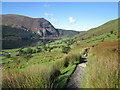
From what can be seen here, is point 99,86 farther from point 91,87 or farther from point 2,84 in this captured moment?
point 2,84

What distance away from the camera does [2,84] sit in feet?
10.4

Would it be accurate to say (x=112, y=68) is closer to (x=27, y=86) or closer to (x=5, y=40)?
(x=27, y=86)

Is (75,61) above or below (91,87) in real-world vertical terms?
below

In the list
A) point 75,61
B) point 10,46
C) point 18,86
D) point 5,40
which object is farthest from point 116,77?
point 5,40

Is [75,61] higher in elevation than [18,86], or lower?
lower

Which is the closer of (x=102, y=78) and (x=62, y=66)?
(x=102, y=78)

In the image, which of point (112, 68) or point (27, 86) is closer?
point (27, 86)

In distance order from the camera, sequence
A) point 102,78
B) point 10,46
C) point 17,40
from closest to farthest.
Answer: point 102,78, point 10,46, point 17,40

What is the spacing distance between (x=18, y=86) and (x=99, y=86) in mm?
2497

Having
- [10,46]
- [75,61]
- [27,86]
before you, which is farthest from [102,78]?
[10,46]

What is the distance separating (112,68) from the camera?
11.1 ft

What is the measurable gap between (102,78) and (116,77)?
0.57m

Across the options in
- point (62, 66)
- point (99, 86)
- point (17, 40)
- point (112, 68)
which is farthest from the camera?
point (17, 40)

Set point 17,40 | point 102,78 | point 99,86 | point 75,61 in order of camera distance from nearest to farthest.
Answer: point 99,86, point 102,78, point 75,61, point 17,40
